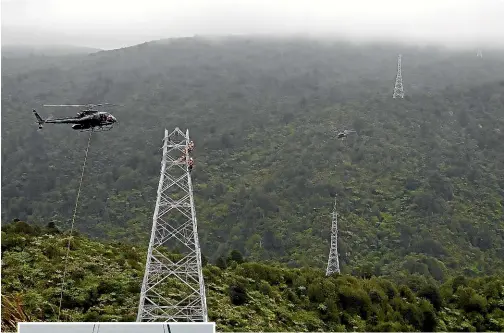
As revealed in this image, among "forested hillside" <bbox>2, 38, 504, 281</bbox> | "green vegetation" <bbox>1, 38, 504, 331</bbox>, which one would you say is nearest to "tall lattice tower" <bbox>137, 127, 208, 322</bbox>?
"green vegetation" <bbox>1, 38, 504, 331</bbox>

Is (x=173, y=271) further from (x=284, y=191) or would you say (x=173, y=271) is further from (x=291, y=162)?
(x=291, y=162)

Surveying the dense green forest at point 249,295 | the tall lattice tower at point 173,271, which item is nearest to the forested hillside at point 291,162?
the dense green forest at point 249,295

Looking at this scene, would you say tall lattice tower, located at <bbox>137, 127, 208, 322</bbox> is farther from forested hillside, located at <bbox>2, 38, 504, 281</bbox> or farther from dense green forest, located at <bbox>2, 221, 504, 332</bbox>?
forested hillside, located at <bbox>2, 38, 504, 281</bbox>

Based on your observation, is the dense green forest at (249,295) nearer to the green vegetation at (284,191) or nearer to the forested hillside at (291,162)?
the green vegetation at (284,191)

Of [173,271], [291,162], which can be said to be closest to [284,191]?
[291,162]

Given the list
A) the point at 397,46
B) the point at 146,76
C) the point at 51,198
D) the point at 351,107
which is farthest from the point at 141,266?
the point at 397,46

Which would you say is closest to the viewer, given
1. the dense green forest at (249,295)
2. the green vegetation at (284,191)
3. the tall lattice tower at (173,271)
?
the tall lattice tower at (173,271)
